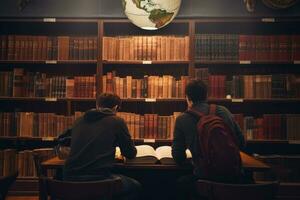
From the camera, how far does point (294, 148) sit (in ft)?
14.8

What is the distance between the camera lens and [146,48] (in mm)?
4188

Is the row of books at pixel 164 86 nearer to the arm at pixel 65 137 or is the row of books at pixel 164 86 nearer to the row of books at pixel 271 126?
the row of books at pixel 271 126

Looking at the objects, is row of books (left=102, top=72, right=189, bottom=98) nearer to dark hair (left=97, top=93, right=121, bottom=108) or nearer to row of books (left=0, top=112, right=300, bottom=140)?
row of books (left=0, top=112, right=300, bottom=140)

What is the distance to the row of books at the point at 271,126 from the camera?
413 centimetres

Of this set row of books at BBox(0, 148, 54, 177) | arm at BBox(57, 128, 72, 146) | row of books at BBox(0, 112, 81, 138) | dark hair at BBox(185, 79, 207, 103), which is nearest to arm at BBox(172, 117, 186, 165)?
dark hair at BBox(185, 79, 207, 103)

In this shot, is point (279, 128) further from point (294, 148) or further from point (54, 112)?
point (54, 112)

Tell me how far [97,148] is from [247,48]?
2.17 m

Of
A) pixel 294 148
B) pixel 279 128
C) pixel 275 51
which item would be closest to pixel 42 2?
pixel 275 51

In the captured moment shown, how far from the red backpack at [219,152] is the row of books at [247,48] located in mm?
1813

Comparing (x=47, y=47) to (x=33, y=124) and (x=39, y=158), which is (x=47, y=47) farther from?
(x=39, y=158)

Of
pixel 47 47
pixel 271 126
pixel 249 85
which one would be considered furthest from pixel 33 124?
pixel 271 126

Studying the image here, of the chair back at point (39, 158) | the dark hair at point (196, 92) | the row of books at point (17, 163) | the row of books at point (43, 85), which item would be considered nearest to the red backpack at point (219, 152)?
the dark hair at point (196, 92)

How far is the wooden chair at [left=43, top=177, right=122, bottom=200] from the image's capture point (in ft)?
7.14

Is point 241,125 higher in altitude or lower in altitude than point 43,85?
lower
